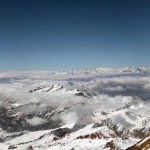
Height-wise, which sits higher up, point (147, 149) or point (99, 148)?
point (147, 149)

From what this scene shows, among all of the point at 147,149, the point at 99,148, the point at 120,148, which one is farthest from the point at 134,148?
the point at 99,148

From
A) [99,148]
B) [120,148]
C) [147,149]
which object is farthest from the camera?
[99,148]

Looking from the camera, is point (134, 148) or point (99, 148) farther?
point (99, 148)

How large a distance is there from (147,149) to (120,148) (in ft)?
106

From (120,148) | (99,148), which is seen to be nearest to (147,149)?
(120,148)

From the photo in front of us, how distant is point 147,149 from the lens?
117 meters

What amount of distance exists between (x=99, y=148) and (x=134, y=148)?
6405cm

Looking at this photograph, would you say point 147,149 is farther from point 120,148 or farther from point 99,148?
point 99,148

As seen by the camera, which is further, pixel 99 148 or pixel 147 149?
pixel 99 148

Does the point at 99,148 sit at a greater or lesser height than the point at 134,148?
lesser

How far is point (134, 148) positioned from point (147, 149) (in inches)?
242

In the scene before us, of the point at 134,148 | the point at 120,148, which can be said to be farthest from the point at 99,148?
the point at 134,148

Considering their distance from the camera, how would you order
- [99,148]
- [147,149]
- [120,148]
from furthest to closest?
[99,148] → [120,148] → [147,149]

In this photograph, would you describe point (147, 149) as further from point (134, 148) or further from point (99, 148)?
point (99, 148)
